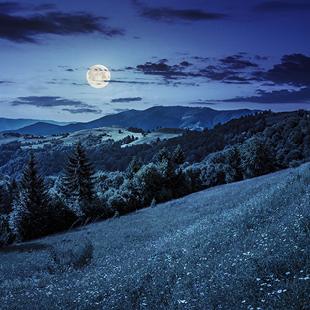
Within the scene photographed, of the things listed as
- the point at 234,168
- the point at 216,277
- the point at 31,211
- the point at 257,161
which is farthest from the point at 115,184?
the point at 216,277

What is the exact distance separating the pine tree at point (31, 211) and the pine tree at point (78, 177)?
9.89 m

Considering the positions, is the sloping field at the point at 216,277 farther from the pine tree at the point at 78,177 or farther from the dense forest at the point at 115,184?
the pine tree at the point at 78,177

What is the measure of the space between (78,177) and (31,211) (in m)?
14.8

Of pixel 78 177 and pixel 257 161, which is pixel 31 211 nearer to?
pixel 78 177

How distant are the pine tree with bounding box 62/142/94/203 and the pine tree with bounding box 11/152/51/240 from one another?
9892mm

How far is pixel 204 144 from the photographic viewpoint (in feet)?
627

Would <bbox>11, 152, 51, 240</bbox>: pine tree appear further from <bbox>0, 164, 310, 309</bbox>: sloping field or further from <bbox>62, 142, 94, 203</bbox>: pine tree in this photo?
<bbox>0, 164, 310, 309</bbox>: sloping field

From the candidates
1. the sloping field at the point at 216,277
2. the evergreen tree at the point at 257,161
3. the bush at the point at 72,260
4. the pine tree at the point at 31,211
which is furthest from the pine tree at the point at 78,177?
the sloping field at the point at 216,277

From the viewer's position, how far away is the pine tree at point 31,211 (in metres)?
58.8

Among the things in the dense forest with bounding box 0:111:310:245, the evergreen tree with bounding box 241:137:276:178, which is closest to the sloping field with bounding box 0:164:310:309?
the dense forest with bounding box 0:111:310:245

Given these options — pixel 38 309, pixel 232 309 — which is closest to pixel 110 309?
pixel 38 309

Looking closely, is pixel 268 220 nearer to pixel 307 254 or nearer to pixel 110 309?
pixel 307 254

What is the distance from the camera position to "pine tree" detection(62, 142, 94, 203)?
7297 centimetres

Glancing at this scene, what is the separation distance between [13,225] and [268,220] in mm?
51331
